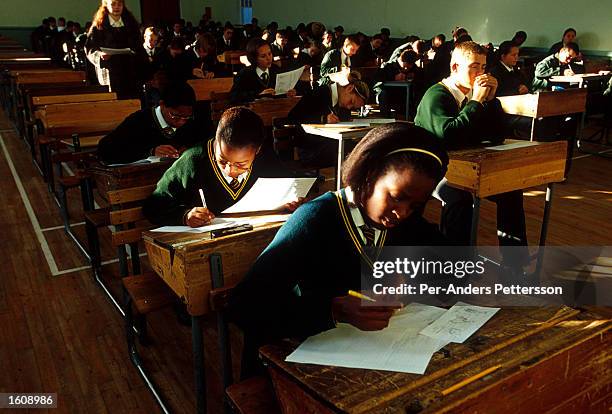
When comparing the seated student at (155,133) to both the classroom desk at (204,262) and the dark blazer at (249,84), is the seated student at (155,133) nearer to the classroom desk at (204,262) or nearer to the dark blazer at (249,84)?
the classroom desk at (204,262)

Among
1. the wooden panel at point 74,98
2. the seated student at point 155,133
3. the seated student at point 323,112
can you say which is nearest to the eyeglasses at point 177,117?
the seated student at point 155,133

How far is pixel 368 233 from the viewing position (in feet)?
3.88

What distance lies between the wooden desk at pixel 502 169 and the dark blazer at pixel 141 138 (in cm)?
120

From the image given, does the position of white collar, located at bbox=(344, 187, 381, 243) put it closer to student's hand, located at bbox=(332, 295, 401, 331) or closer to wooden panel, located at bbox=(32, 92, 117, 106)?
student's hand, located at bbox=(332, 295, 401, 331)

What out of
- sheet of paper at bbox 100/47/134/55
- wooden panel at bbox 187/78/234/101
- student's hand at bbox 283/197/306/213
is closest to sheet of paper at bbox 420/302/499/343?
student's hand at bbox 283/197/306/213

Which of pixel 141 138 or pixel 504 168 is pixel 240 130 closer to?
pixel 141 138

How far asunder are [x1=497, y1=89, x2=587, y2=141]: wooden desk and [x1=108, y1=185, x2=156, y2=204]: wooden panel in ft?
7.51

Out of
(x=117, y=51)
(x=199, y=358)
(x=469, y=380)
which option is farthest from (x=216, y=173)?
(x=117, y=51)

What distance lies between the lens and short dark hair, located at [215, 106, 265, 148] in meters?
1.71

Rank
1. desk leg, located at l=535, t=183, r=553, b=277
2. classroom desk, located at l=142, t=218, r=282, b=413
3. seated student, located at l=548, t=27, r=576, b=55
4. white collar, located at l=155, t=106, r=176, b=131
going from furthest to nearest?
1. seated student, located at l=548, t=27, r=576, b=55
2. desk leg, located at l=535, t=183, r=553, b=277
3. white collar, located at l=155, t=106, r=176, b=131
4. classroom desk, located at l=142, t=218, r=282, b=413

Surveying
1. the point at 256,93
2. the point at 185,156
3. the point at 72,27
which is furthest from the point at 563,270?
the point at 72,27

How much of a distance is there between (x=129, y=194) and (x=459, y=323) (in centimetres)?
146

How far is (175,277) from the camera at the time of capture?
1.52m

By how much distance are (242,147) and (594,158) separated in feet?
15.7
